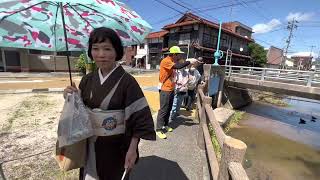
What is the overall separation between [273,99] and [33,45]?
67.8 ft

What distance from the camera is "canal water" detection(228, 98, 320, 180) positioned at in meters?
7.46

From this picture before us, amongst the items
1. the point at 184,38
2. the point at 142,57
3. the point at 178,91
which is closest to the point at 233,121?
the point at 178,91

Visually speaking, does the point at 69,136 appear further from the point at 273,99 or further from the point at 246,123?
the point at 273,99

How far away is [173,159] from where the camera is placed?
391 cm

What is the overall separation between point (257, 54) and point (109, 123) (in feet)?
132

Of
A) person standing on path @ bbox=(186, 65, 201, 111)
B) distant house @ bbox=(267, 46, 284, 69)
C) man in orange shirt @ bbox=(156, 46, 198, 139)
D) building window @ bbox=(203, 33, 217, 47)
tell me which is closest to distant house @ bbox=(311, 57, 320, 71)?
distant house @ bbox=(267, 46, 284, 69)

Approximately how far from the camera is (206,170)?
359cm

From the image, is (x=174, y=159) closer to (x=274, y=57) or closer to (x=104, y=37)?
(x=104, y=37)

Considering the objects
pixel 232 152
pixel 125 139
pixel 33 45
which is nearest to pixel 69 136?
pixel 125 139

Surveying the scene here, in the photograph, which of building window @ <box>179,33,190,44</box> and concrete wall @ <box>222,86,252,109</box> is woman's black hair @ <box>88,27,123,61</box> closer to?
concrete wall @ <box>222,86,252,109</box>

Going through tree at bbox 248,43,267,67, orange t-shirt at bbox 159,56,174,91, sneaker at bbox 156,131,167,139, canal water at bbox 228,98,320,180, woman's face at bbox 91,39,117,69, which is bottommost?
canal water at bbox 228,98,320,180

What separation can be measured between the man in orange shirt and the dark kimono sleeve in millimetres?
2347

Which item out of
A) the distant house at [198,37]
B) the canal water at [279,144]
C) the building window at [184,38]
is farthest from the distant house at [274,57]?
the canal water at [279,144]

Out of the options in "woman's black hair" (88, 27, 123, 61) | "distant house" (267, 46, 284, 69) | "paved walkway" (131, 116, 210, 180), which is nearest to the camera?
"woman's black hair" (88, 27, 123, 61)
